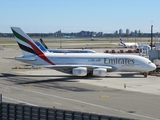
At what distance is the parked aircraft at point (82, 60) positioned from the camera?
59.0m

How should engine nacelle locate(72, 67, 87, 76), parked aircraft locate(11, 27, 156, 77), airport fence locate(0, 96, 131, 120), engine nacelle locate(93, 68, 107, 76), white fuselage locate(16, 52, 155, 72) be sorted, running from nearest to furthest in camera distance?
airport fence locate(0, 96, 131, 120)
engine nacelle locate(72, 67, 87, 76)
engine nacelle locate(93, 68, 107, 76)
parked aircraft locate(11, 27, 156, 77)
white fuselage locate(16, 52, 155, 72)

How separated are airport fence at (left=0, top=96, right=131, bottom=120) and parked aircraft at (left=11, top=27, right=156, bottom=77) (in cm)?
3597

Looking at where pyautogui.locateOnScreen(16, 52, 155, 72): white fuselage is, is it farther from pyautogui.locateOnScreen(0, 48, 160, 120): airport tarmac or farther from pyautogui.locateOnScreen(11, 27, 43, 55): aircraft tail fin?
pyautogui.locateOnScreen(0, 48, 160, 120): airport tarmac

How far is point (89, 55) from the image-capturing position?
60.7 m

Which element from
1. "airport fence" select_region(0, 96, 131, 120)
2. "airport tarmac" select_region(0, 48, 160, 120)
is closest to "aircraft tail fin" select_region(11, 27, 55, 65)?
"airport tarmac" select_region(0, 48, 160, 120)

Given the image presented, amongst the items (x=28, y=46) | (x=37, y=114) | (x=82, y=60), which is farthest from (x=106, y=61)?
(x=37, y=114)

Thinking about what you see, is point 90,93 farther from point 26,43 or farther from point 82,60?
point 26,43

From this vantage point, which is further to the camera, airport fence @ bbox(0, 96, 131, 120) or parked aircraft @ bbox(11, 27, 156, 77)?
parked aircraft @ bbox(11, 27, 156, 77)

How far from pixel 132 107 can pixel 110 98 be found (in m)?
5.26

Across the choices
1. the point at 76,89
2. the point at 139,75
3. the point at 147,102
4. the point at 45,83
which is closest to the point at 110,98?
the point at 147,102

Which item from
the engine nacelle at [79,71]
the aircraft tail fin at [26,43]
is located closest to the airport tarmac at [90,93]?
the engine nacelle at [79,71]

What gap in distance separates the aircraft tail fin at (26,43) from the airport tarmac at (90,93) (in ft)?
13.4

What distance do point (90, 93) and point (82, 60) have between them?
16.8 metres

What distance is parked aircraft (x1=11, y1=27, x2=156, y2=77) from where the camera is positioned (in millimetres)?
58969
